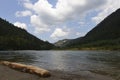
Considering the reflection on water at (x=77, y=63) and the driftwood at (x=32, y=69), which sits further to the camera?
the reflection on water at (x=77, y=63)

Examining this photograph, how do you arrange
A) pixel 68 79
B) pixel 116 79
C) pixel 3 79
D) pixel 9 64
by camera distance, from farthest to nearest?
pixel 9 64 < pixel 116 79 < pixel 68 79 < pixel 3 79

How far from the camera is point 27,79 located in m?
22.0

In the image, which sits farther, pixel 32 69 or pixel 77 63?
pixel 77 63

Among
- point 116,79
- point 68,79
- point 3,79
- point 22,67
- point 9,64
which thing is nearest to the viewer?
point 3,79

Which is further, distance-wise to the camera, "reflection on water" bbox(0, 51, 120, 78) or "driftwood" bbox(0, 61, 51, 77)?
"reflection on water" bbox(0, 51, 120, 78)

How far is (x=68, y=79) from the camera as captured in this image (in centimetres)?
2342

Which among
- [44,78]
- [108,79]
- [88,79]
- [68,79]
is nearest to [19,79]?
[44,78]

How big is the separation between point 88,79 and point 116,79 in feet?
10.7

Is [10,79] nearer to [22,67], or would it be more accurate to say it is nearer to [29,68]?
[29,68]

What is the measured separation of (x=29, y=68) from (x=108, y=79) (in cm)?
912

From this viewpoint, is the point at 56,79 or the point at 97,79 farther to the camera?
the point at 97,79

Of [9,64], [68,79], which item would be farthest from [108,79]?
[9,64]

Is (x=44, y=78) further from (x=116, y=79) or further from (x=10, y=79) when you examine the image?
(x=116, y=79)

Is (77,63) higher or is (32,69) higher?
(32,69)
